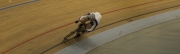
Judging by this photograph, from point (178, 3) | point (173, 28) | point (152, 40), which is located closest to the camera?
point (152, 40)

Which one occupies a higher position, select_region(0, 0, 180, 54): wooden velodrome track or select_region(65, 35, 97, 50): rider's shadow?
select_region(0, 0, 180, 54): wooden velodrome track

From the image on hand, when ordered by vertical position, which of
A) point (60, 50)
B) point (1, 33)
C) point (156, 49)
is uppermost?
point (1, 33)

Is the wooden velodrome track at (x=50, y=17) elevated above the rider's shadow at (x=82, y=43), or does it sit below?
above

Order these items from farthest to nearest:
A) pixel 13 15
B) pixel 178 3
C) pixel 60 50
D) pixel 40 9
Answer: pixel 178 3 → pixel 40 9 → pixel 13 15 → pixel 60 50

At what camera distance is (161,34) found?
4.71 metres

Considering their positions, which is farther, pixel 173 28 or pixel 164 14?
pixel 164 14

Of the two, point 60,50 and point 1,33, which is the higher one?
point 1,33

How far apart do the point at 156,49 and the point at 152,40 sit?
317mm

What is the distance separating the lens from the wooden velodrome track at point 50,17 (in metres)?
4.38

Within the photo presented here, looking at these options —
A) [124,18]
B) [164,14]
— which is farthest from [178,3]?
[124,18]

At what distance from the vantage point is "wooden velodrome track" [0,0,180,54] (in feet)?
14.4

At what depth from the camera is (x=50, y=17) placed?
5.36m

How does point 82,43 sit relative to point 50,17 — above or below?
below

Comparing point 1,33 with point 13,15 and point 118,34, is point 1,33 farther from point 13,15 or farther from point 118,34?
point 118,34
